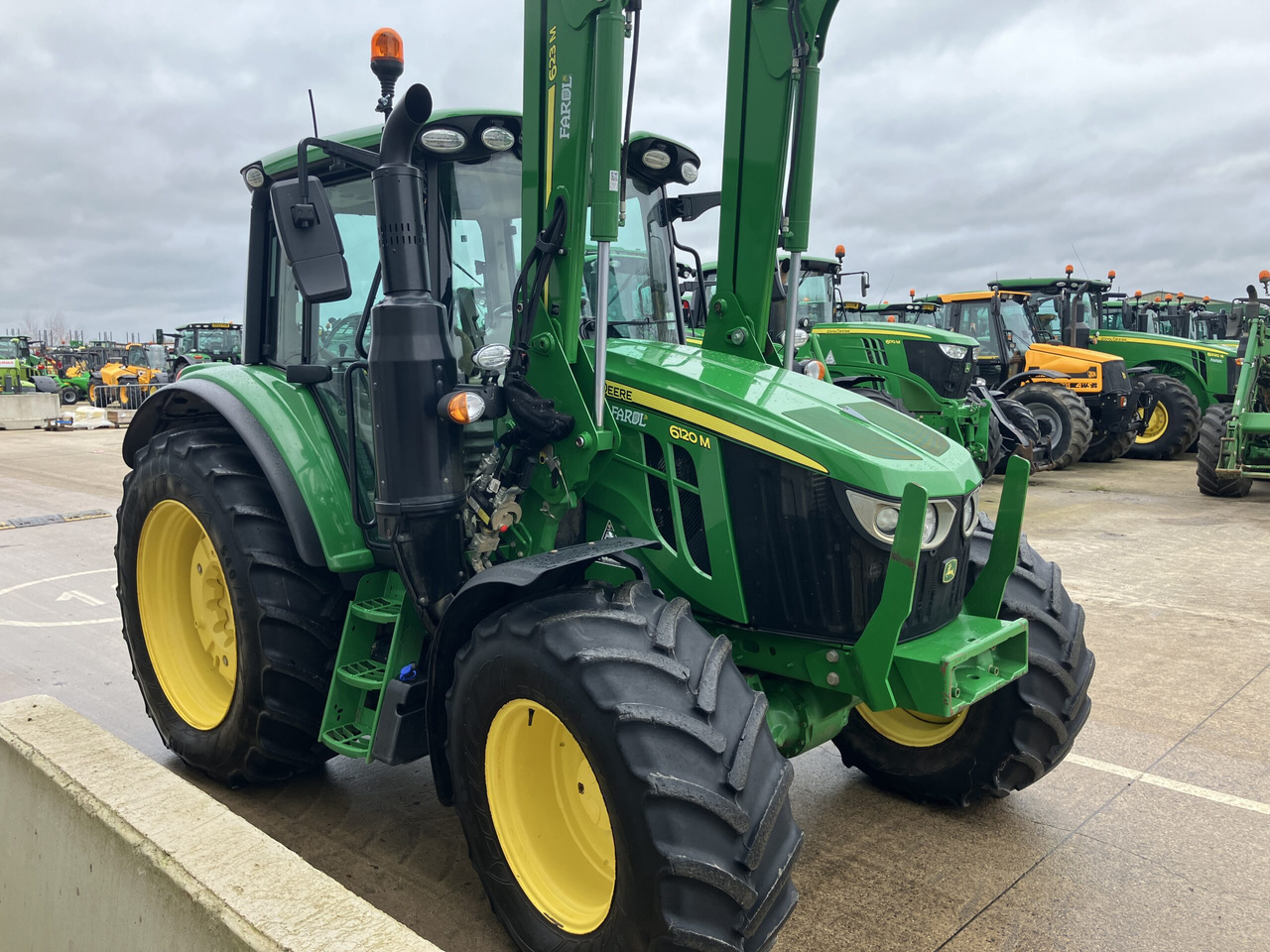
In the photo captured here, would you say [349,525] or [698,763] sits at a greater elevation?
[349,525]

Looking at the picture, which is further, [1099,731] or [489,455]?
[1099,731]

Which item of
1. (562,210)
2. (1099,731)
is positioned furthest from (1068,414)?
(562,210)

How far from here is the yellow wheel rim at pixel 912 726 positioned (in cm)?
369

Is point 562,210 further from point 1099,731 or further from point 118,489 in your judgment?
point 118,489

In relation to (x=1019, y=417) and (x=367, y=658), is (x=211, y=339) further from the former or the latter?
(x=367, y=658)

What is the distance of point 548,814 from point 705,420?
1.26 m

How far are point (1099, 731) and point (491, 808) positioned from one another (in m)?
3.11

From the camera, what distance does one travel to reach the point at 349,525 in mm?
3598

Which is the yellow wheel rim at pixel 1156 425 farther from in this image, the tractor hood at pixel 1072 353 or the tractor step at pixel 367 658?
the tractor step at pixel 367 658

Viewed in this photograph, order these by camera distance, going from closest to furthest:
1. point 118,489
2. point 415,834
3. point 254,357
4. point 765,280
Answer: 1. point 415,834
2. point 765,280
3. point 254,357
4. point 118,489

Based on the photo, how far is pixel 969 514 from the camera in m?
3.14

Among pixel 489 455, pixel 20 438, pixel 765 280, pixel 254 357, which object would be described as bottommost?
pixel 20 438

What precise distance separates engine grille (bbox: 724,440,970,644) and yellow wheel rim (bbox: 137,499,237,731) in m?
2.29

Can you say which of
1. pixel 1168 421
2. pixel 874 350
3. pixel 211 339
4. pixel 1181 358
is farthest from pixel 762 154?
pixel 211 339
